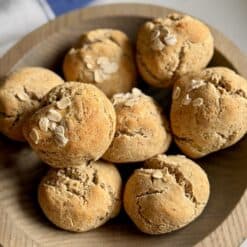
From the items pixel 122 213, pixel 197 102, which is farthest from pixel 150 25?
pixel 122 213

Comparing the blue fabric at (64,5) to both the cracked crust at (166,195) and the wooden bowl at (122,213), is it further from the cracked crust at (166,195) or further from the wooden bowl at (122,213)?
the cracked crust at (166,195)

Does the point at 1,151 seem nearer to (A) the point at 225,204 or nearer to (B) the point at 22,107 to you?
(B) the point at 22,107

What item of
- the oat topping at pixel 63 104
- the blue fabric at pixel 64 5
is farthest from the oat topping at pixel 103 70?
the blue fabric at pixel 64 5

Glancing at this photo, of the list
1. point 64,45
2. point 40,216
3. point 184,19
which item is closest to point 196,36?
point 184,19

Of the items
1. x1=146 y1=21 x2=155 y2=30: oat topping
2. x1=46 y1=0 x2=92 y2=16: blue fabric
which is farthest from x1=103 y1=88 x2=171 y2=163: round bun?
x1=46 y1=0 x2=92 y2=16: blue fabric

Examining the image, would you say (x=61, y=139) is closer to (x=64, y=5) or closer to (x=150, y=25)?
(x=150, y=25)

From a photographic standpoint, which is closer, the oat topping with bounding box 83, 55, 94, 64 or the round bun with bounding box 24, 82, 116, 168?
the round bun with bounding box 24, 82, 116, 168

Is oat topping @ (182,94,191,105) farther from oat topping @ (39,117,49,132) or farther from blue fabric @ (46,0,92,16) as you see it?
blue fabric @ (46,0,92,16)
